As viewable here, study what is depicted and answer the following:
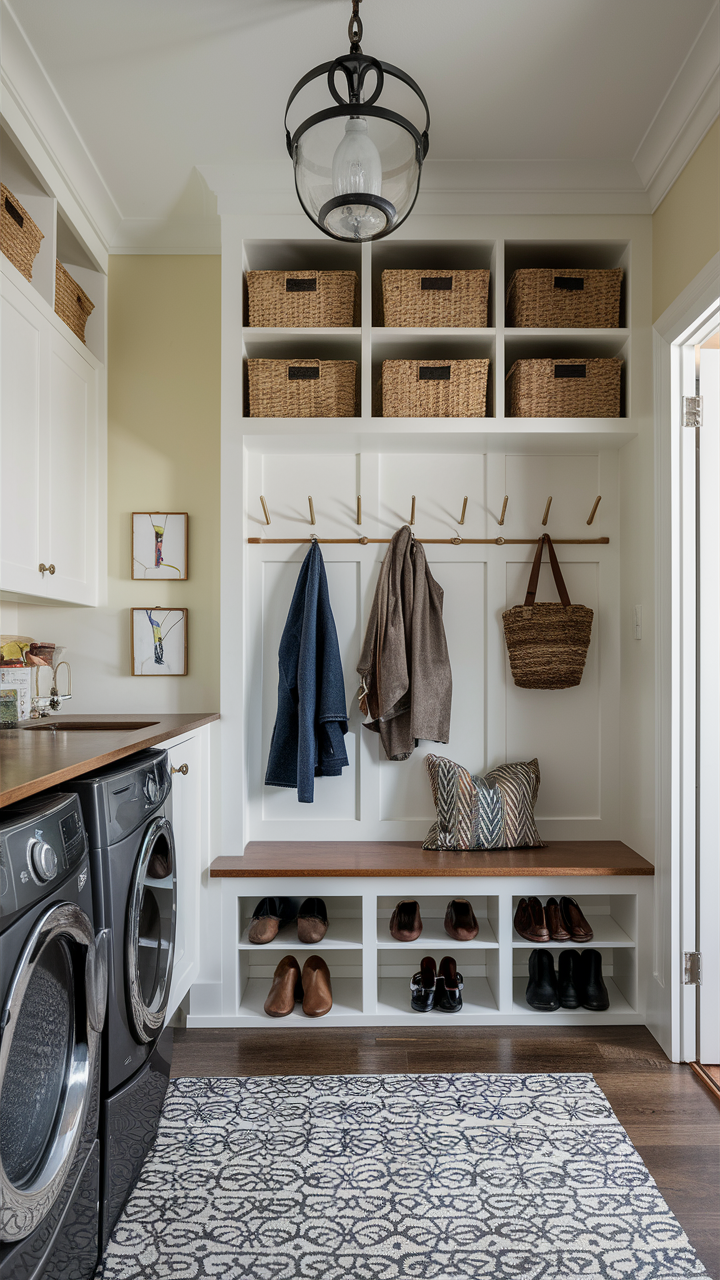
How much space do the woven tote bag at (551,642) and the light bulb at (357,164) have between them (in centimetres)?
143

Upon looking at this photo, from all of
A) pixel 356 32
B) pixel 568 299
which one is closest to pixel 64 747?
pixel 356 32

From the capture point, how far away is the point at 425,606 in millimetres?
2607

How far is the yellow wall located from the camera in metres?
1.99

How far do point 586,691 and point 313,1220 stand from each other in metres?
1.80

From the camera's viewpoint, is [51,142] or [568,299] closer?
[51,142]

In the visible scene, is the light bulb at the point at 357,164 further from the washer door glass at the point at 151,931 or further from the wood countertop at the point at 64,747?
the washer door glass at the point at 151,931

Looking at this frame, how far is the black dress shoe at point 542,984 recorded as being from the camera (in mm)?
2381

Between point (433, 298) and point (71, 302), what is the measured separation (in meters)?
1.23

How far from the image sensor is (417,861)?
242 cm

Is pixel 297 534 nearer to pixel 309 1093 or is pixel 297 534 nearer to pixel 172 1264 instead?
pixel 309 1093

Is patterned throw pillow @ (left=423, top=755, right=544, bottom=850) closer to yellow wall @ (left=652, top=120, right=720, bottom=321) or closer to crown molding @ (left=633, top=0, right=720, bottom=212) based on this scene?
yellow wall @ (left=652, top=120, right=720, bottom=321)

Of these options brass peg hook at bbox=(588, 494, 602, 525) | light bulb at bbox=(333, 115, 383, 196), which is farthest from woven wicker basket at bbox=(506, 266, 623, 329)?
light bulb at bbox=(333, 115, 383, 196)

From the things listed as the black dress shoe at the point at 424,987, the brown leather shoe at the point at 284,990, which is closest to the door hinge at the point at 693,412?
the black dress shoe at the point at 424,987

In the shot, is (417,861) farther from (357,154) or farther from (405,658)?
(357,154)
